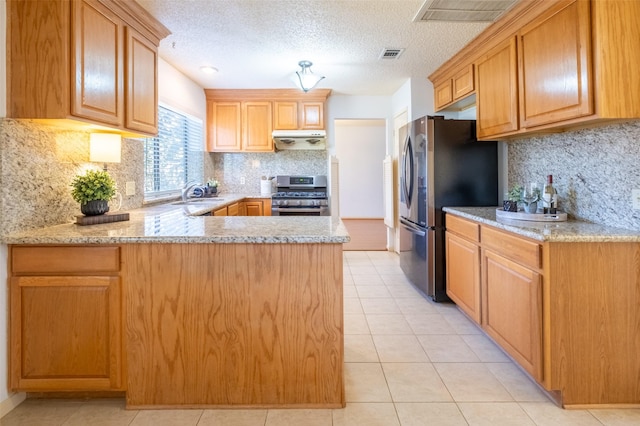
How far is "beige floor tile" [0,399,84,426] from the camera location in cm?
174

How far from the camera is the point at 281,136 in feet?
16.4

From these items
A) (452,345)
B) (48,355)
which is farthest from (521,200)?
(48,355)

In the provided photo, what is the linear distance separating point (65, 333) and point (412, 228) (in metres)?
2.92

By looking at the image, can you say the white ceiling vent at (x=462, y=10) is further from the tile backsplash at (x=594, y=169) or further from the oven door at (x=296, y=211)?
the oven door at (x=296, y=211)

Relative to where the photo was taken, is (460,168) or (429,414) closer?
(429,414)

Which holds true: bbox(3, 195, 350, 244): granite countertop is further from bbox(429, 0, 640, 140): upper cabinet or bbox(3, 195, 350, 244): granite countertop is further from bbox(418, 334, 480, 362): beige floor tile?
bbox(429, 0, 640, 140): upper cabinet

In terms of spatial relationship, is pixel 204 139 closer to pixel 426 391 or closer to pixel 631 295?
pixel 426 391

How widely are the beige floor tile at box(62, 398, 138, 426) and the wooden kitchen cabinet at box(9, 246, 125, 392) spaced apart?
0.11 meters

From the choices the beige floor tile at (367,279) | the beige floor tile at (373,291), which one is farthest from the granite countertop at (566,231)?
the beige floor tile at (367,279)

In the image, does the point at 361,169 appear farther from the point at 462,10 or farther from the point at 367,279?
the point at 462,10

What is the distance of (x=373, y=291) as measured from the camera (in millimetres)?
3719

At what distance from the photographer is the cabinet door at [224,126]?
511cm

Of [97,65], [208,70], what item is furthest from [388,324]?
[208,70]

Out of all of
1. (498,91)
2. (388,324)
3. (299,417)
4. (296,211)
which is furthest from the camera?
(296,211)
